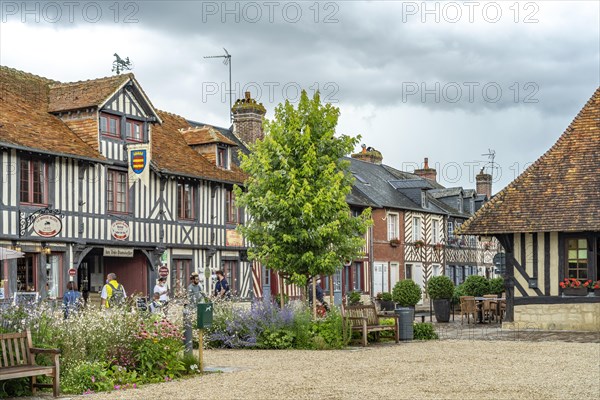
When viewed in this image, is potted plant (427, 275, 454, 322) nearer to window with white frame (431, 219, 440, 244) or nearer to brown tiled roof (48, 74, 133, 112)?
brown tiled roof (48, 74, 133, 112)

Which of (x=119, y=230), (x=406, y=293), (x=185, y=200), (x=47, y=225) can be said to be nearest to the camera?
(x=47, y=225)

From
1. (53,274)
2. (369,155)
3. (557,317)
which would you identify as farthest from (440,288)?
(369,155)

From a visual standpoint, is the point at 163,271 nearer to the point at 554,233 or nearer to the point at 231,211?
the point at 231,211

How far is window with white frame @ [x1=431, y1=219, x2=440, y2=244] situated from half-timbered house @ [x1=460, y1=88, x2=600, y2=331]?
20614 mm

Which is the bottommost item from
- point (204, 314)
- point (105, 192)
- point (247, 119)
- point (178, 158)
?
point (204, 314)

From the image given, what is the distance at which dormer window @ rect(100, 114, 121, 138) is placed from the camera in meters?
24.8

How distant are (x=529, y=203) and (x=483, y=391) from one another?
41.4 ft

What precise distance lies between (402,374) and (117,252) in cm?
1384

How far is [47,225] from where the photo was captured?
22406 mm

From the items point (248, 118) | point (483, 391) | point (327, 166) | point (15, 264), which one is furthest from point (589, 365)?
point (248, 118)

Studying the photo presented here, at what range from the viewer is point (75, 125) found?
2464 cm

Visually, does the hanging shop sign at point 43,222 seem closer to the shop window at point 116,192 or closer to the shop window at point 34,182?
the shop window at point 34,182

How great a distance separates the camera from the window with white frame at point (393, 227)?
3984 centimetres

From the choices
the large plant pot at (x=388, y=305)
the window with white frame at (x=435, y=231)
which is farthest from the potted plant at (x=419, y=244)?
the large plant pot at (x=388, y=305)
